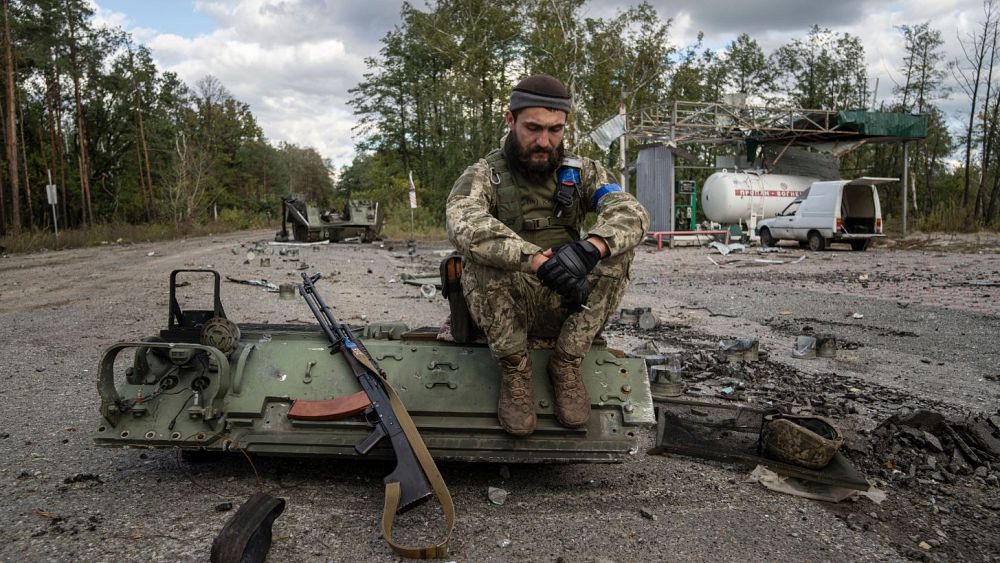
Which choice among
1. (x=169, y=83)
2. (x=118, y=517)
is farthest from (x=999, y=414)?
(x=169, y=83)

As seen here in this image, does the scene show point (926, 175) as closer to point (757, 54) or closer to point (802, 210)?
point (757, 54)

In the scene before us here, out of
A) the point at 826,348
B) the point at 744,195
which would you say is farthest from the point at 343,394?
the point at 744,195

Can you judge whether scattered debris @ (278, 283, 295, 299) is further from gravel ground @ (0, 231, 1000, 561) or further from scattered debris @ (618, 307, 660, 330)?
scattered debris @ (618, 307, 660, 330)

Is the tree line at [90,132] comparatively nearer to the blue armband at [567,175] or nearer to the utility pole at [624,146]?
the utility pole at [624,146]

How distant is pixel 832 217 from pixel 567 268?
16708 millimetres

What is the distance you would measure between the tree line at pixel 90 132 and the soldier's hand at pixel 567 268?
1028 inches

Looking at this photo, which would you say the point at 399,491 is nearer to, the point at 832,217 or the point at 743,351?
the point at 743,351

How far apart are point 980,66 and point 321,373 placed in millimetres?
29407

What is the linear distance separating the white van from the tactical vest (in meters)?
16.0

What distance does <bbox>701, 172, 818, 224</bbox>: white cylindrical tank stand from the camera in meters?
21.7

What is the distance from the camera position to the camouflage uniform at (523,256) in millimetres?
2908

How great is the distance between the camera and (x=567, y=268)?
105 inches

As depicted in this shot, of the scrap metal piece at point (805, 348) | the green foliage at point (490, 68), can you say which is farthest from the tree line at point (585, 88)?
the scrap metal piece at point (805, 348)

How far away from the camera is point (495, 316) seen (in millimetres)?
3014
